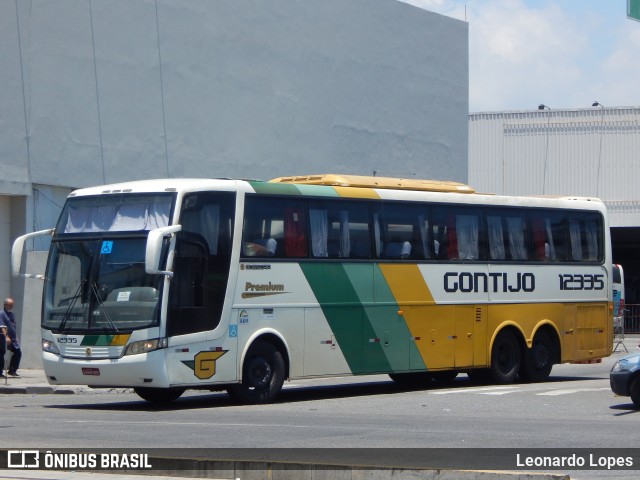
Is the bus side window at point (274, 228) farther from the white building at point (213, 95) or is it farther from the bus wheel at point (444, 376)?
the white building at point (213, 95)

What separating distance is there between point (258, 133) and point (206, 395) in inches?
473

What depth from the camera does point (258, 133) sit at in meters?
32.7

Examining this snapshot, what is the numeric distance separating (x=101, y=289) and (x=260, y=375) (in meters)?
3.03

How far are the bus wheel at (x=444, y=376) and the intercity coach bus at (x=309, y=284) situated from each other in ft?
0.14

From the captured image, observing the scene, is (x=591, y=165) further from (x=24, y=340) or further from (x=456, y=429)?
(x=456, y=429)

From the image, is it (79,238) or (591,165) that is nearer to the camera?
(79,238)

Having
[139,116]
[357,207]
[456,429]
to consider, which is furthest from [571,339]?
[139,116]

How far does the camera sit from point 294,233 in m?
19.7

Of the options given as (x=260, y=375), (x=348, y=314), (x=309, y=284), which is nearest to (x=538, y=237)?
(x=348, y=314)

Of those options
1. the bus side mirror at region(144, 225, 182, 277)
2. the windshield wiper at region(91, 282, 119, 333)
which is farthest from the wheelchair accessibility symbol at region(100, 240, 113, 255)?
the bus side mirror at region(144, 225, 182, 277)

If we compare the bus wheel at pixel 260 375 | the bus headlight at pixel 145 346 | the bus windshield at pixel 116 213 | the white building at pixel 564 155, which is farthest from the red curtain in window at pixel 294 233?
the white building at pixel 564 155

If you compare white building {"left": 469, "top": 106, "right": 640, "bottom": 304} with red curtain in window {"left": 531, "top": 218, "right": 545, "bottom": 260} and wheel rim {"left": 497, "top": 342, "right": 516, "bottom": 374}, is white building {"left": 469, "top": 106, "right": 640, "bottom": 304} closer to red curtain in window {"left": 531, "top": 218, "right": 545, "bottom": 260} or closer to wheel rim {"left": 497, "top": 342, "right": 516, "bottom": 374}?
red curtain in window {"left": 531, "top": 218, "right": 545, "bottom": 260}

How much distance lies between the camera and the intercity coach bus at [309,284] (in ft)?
59.1

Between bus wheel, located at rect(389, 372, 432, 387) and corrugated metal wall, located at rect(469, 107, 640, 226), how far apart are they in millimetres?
31714
